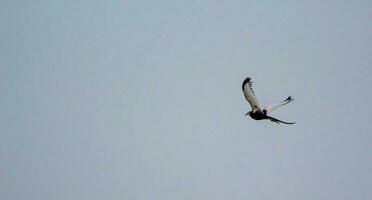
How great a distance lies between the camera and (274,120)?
3678cm

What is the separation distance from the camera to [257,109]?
122 feet

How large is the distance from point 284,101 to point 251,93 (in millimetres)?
2894

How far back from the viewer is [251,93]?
37.2m

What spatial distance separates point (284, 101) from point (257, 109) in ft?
8.36

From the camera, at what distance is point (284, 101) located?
116 feet

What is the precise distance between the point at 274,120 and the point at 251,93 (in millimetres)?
2764

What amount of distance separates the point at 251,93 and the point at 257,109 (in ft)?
4.42

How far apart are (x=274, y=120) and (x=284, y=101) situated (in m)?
2.03
